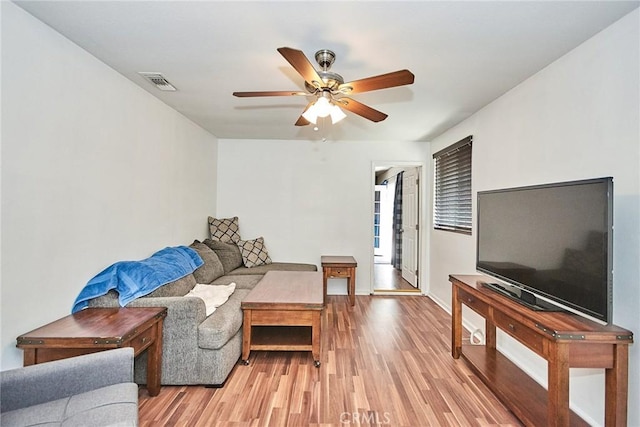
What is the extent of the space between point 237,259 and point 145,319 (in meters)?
2.37

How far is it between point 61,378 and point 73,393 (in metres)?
0.09

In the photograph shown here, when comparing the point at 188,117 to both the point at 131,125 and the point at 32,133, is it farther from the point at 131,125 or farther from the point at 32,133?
the point at 32,133

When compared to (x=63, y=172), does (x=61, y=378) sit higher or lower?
lower

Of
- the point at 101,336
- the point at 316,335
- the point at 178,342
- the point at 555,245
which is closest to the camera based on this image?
the point at 101,336

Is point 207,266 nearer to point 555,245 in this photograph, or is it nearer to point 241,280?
point 241,280

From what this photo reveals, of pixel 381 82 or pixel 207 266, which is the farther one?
pixel 207 266

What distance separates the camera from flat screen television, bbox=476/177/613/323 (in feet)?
4.86

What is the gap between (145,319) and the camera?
1896 mm

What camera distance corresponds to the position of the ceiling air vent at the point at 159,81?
8.13ft

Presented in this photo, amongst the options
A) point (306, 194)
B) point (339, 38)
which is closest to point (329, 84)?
point (339, 38)

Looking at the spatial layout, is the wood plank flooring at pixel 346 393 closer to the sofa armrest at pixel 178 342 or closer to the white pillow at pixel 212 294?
the sofa armrest at pixel 178 342

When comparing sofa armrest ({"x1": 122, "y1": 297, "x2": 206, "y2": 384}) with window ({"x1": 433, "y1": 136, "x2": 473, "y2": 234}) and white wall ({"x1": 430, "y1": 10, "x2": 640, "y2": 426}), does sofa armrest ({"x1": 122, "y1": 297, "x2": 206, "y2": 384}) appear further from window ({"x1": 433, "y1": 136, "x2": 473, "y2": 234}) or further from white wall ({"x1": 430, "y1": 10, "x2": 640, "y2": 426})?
window ({"x1": 433, "y1": 136, "x2": 473, "y2": 234})

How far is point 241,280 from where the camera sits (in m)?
3.59

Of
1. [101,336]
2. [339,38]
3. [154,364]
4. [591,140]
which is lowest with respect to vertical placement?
[154,364]
